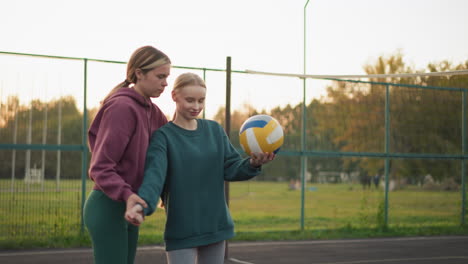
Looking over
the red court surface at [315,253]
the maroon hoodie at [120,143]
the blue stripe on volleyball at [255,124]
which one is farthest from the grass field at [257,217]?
the maroon hoodie at [120,143]

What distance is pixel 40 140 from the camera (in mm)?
8258

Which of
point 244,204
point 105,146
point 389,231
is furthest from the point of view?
point 244,204

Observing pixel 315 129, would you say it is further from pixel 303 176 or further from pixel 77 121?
pixel 77 121

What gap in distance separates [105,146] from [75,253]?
562 centimetres

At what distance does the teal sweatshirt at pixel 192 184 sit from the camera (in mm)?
3025

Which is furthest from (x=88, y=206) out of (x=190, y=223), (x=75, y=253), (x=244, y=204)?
(x=244, y=204)

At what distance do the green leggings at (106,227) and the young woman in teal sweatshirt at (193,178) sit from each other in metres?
0.30

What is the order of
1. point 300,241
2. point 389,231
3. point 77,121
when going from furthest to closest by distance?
point 389,231 → point 300,241 → point 77,121

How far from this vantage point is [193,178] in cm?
305

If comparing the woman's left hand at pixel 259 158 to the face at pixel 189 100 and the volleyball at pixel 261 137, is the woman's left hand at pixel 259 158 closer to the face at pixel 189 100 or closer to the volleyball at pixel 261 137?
the volleyball at pixel 261 137

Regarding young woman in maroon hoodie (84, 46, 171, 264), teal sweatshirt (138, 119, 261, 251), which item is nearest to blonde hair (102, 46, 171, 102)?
young woman in maroon hoodie (84, 46, 171, 264)

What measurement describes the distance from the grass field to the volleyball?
5.42 metres

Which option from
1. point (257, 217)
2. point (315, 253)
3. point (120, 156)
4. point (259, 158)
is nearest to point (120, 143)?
point (120, 156)

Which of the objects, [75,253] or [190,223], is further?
[75,253]
